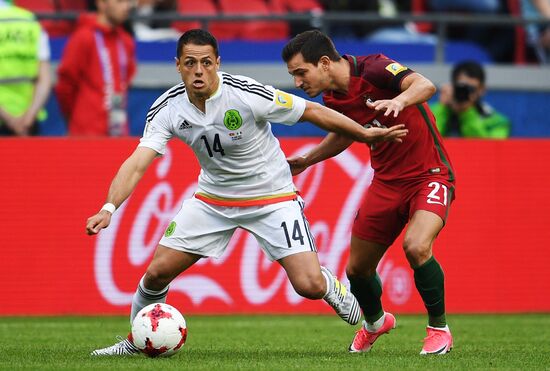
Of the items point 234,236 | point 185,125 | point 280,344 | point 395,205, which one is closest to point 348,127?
point 395,205

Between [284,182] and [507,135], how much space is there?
5982 mm

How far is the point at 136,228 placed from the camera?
1288 cm

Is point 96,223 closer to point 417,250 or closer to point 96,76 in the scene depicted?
point 417,250

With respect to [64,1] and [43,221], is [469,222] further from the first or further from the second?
[64,1]

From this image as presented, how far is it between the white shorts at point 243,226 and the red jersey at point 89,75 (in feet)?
16.5

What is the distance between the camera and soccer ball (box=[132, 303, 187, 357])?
8516 mm

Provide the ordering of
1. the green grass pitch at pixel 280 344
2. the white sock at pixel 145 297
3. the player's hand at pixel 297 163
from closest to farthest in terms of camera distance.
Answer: the green grass pitch at pixel 280 344, the white sock at pixel 145 297, the player's hand at pixel 297 163

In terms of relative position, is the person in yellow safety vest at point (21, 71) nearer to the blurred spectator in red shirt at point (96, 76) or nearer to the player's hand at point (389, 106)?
the blurred spectator in red shirt at point (96, 76)

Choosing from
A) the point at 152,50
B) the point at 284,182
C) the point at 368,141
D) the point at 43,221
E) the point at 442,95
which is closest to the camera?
the point at 368,141

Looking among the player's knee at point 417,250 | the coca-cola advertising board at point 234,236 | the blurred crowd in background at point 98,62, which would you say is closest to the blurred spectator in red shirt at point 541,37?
the blurred crowd in background at point 98,62

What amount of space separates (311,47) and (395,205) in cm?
133

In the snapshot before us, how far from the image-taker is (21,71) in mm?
13664

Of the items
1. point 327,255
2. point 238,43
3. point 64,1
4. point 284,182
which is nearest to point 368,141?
point 284,182

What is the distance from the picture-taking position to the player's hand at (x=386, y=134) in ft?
27.6
